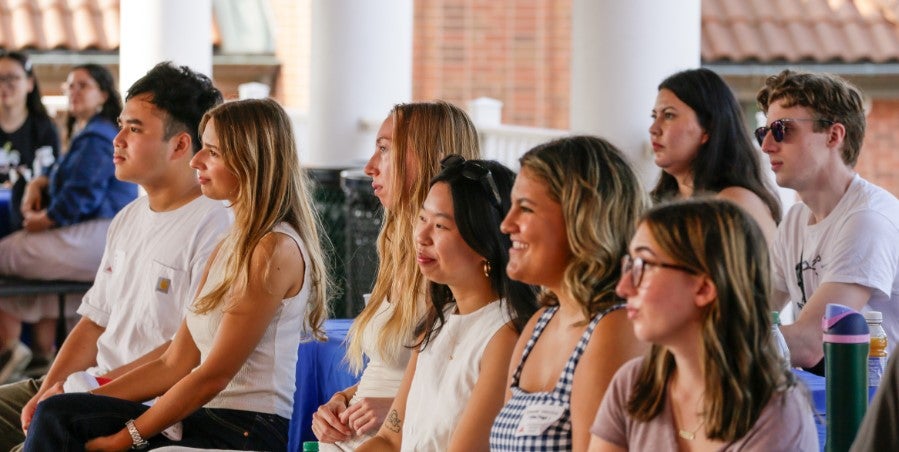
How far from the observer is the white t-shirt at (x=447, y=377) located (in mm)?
3244

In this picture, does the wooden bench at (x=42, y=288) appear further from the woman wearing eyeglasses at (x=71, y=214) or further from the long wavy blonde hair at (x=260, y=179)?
the long wavy blonde hair at (x=260, y=179)

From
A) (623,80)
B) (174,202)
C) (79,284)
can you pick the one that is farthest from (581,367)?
(79,284)

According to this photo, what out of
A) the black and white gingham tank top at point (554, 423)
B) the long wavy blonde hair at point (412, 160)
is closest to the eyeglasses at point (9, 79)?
the long wavy blonde hair at point (412, 160)

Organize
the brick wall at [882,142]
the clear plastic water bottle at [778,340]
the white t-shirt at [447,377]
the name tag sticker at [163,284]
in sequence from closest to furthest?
the clear plastic water bottle at [778,340] < the white t-shirt at [447,377] < the name tag sticker at [163,284] < the brick wall at [882,142]

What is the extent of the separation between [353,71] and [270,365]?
16.2 feet

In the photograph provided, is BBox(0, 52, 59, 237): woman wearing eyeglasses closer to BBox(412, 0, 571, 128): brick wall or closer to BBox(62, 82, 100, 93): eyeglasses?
BBox(62, 82, 100, 93): eyeglasses

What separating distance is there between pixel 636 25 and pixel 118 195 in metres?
2.81

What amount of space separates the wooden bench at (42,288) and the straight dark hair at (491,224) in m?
4.16

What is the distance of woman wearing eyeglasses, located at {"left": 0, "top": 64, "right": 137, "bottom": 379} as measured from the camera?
7.12 meters

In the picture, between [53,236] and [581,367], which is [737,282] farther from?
[53,236]

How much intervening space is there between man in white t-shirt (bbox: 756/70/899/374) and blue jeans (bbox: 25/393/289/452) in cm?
142

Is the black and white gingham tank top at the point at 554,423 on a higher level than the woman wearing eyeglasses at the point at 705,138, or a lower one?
lower

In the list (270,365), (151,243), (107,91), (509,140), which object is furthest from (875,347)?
(509,140)

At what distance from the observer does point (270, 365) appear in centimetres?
391
